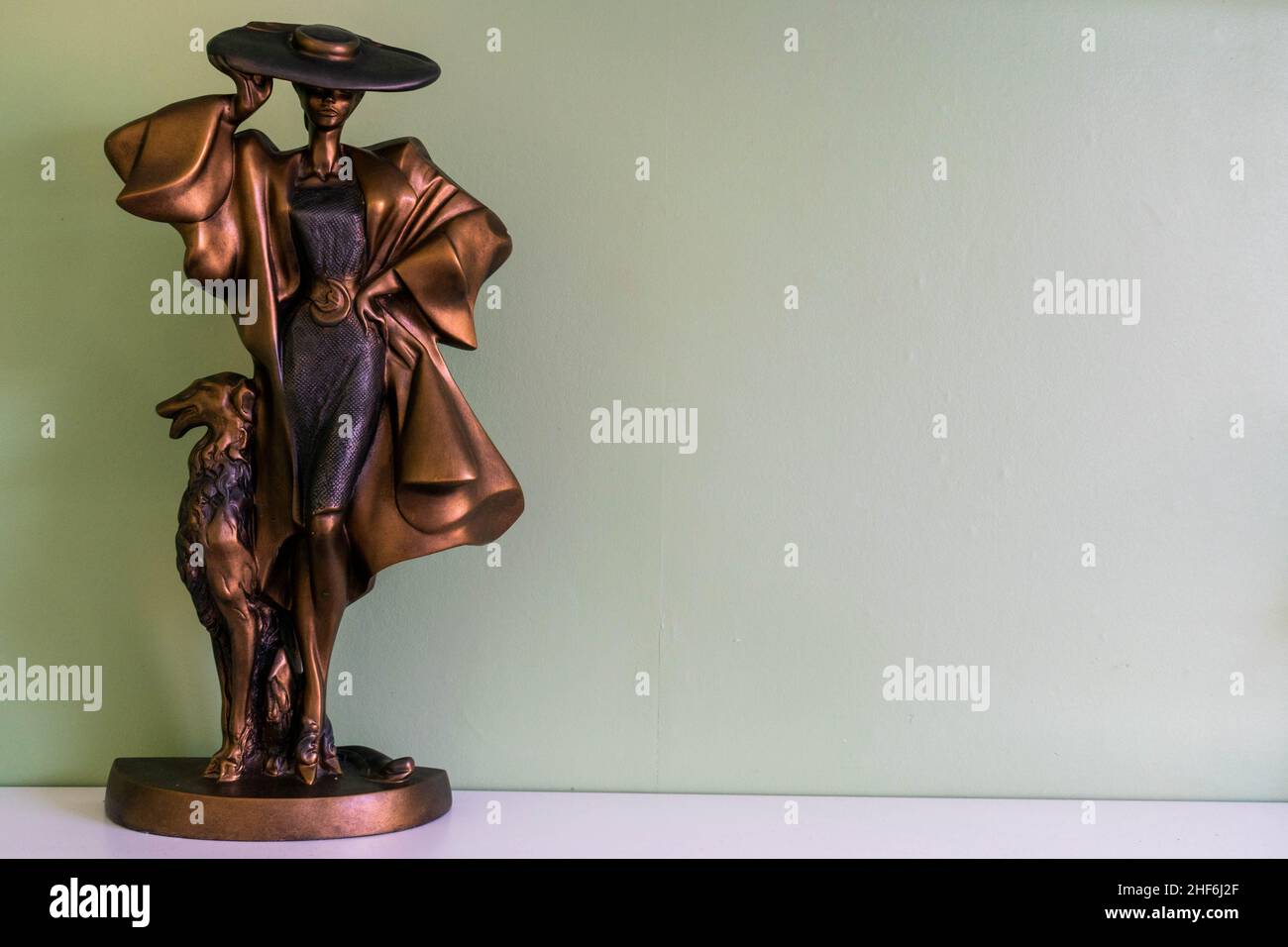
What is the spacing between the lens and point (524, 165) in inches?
65.6

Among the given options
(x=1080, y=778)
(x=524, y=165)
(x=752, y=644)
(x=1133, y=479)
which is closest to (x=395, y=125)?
(x=524, y=165)

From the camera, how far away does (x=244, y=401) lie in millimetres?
1433

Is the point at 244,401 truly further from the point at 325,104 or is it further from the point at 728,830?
the point at 728,830


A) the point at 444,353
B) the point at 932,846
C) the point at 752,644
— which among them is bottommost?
the point at 932,846

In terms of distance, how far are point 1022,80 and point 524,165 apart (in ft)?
2.05

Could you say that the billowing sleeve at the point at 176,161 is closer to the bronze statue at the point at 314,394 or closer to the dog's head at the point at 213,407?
the bronze statue at the point at 314,394

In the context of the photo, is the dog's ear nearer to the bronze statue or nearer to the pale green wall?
the bronze statue

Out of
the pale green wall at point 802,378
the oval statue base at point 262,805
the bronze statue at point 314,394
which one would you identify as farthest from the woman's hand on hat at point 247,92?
the oval statue base at point 262,805

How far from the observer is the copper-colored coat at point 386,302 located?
1384 mm

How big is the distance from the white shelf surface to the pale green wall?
0.24ft

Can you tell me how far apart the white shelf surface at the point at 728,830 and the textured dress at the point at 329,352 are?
0.36m

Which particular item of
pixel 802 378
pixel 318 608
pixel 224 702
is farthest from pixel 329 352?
pixel 802 378

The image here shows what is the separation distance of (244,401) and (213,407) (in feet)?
0.10
